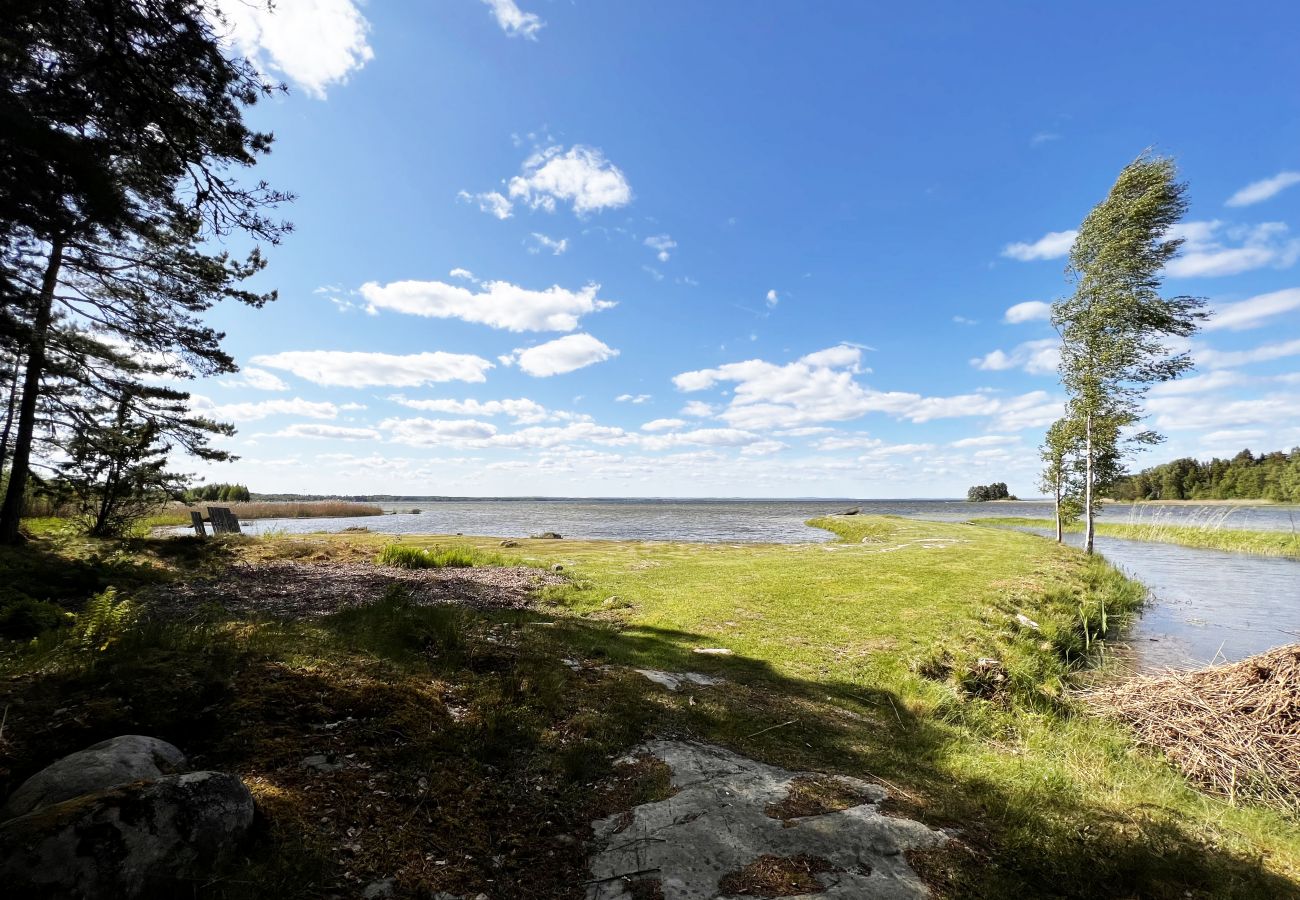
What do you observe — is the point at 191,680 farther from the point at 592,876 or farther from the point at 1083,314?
the point at 1083,314

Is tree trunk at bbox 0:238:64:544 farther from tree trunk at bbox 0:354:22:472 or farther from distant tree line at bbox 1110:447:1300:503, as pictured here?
distant tree line at bbox 1110:447:1300:503

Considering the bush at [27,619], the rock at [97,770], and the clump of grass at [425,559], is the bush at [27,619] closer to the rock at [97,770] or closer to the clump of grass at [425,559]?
the rock at [97,770]

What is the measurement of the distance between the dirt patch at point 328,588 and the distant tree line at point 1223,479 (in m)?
109

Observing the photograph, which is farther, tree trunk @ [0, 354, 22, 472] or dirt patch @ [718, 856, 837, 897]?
tree trunk @ [0, 354, 22, 472]

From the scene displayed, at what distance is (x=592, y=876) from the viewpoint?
3693mm

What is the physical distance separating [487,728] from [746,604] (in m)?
10.7

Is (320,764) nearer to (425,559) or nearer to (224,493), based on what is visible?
(425,559)

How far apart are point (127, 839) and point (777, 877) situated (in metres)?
3.88

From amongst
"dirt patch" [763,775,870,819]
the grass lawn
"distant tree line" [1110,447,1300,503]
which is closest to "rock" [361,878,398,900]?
the grass lawn

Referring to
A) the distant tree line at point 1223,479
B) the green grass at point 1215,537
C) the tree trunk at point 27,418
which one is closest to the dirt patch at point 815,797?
the tree trunk at point 27,418

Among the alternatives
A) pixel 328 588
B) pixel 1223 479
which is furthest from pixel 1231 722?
pixel 1223 479

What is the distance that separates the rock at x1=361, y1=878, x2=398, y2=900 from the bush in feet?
22.2

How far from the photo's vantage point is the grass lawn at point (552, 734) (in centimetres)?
379

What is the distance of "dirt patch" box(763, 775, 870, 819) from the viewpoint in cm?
444
